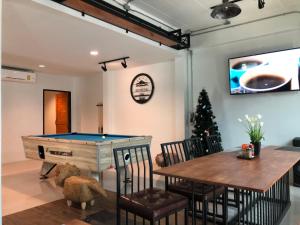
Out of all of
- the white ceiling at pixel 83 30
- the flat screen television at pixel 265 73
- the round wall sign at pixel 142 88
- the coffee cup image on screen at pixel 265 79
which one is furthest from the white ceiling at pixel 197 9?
the round wall sign at pixel 142 88

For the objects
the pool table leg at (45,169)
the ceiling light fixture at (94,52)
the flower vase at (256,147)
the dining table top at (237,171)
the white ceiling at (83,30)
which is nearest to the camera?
the dining table top at (237,171)

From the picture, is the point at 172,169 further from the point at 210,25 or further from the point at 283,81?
the point at 210,25

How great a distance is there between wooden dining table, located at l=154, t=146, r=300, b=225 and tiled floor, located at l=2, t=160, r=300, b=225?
268 millimetres

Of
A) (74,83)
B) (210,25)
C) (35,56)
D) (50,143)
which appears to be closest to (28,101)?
(74,83)

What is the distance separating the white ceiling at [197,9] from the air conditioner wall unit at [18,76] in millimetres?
4275

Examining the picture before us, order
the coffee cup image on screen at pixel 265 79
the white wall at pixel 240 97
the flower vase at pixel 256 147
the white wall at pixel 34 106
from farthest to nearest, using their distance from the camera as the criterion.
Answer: the white wall at pixel 34 106 < the white wall at pixel 240 97 < the coffee cup image on screen at pixel 265 79 < the flower vase at pixel 256 147

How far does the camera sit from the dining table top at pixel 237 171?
1.80 meters

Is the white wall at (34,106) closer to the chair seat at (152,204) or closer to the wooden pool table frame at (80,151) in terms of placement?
the wooden pool table frame at (80,151)

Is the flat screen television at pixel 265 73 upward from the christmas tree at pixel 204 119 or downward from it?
upward

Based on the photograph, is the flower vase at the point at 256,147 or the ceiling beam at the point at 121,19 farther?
the ceiling beam at the point at 121,19

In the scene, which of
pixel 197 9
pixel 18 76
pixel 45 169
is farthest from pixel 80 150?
pixel 18 76

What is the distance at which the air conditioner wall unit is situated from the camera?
646 cm

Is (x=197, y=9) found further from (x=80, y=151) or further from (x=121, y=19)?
(x=80, y=151)

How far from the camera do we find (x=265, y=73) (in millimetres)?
4652
